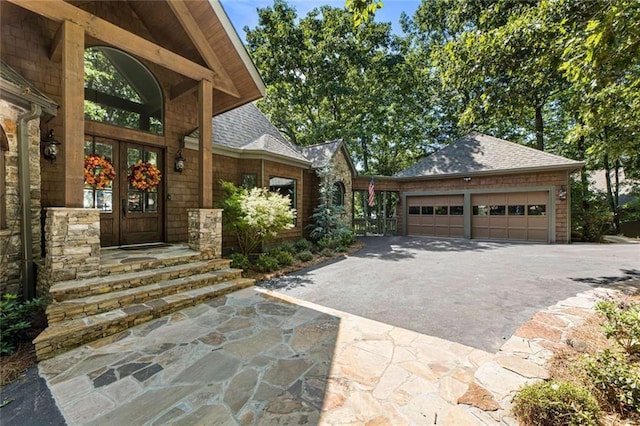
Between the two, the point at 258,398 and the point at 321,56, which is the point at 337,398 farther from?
the point at 321,56

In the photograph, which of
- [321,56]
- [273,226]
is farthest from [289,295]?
[321,56]

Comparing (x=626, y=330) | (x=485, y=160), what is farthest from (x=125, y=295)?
(x=485, y=160)

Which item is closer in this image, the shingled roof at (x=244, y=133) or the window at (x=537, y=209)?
the shingled roof at (x=244, y=133)

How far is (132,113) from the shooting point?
6090 mm

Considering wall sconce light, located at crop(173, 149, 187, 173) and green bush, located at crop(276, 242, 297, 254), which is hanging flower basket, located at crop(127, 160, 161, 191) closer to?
wall sconce light, located at crop(173, 149, 187, 173)

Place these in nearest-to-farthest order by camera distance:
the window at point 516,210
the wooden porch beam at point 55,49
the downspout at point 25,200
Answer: the downspout at point 25,200
the wooden porch beam at point 55,49
the window at point 516,210

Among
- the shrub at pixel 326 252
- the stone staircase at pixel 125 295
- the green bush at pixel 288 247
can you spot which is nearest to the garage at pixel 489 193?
the shrub at pixel 326 252

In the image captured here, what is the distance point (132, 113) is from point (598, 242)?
1764 centimetres

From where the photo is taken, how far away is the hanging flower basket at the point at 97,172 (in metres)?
4.99

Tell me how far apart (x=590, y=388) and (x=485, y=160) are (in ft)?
40.6

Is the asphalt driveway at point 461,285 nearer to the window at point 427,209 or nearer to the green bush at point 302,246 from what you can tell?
the green bush at point 302,246

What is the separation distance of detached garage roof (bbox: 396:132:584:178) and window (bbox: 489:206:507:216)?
5.30ft

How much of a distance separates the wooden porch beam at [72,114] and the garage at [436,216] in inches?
523

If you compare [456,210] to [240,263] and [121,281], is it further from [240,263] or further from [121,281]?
[121,281]
